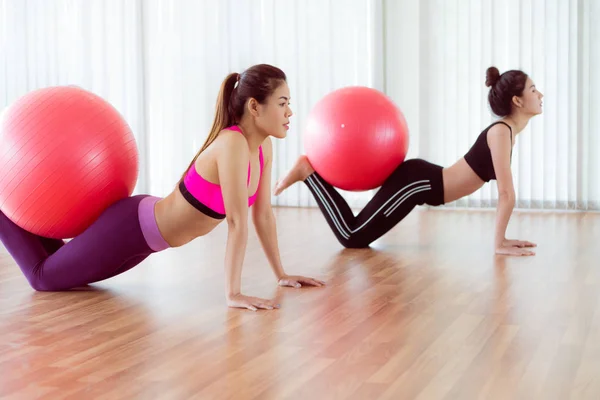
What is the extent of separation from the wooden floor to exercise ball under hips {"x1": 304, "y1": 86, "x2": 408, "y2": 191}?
388 millimetres

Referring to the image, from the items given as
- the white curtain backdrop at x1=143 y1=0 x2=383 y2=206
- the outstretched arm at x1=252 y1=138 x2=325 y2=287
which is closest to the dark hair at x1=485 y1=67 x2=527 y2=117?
the outstretched arm at x1=252 y1=138 x2=325 y2=287

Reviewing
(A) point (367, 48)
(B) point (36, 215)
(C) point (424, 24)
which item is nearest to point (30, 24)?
(A) point (367, 48)

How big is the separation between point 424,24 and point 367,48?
17.9 inches

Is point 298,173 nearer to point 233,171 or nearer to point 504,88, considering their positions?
point 504,88

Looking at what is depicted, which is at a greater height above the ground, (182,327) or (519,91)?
(519,91)

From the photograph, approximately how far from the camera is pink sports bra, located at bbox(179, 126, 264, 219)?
263 centimetres

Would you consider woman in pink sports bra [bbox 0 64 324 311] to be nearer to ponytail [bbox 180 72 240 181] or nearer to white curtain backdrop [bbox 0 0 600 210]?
ponytail [bbox 180 72 240 181]

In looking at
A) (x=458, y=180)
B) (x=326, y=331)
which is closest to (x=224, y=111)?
(x=326, y=331)

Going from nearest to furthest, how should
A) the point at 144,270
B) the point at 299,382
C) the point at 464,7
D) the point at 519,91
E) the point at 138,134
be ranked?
the point at 299,382
the point at 144,270
the point at 519,91
the point at 464,7
the point at 138,134

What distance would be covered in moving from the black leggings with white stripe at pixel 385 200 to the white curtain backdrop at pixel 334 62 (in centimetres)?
204

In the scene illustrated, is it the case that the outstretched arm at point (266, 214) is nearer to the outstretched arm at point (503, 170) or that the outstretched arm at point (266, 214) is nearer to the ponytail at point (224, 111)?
the ponytail at point (224, 111)

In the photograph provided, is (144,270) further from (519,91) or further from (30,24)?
(30,24)

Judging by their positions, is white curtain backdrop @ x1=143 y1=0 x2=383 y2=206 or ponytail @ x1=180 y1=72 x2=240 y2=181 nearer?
ponytail @ x1=180 y1=72 x2=240 y2=181

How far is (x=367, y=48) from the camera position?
5922mm
